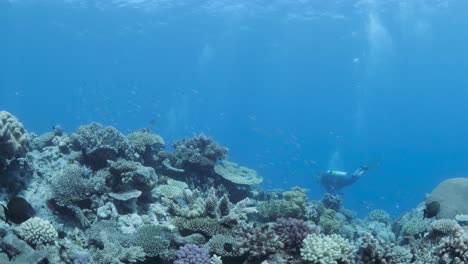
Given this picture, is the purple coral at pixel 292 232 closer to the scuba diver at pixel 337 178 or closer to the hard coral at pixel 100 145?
the hard coral at pixel 100 145

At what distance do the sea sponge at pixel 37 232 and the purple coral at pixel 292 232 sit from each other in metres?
3.98

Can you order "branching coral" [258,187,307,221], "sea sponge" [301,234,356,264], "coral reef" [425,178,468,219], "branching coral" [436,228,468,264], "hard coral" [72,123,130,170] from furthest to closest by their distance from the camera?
"coral reef" [425,178,468,219] < "branching coral" [258,187,307,221] < "hard coral" [72,123,130,170] < "sea sponge" [301,234,356,264] < "branching coral" [436,228,468,264]

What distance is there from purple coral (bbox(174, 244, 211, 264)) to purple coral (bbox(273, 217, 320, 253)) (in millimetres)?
1371

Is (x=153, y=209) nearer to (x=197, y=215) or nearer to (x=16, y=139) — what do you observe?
(x=197, y=215)

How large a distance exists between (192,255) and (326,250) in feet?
7.38

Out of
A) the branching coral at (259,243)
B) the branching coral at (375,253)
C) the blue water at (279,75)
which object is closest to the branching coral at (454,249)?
the branching coral at (375,253)

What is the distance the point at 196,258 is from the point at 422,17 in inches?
1997

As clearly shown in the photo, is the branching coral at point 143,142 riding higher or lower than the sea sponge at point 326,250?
higher

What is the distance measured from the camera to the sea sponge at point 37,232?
7068 millimetres

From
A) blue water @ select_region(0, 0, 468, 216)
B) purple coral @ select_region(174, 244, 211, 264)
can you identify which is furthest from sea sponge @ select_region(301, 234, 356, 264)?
blue water @ select_region(0, 0, 468, 216)

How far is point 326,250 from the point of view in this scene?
658 cm

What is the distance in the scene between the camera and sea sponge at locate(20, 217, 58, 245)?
707cm

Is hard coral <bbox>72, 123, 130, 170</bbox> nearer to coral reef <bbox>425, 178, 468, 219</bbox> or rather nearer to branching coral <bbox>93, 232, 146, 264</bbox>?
branching coral <bbox>93, 232, 146, 264</bbox>

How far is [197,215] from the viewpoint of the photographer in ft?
28.3
